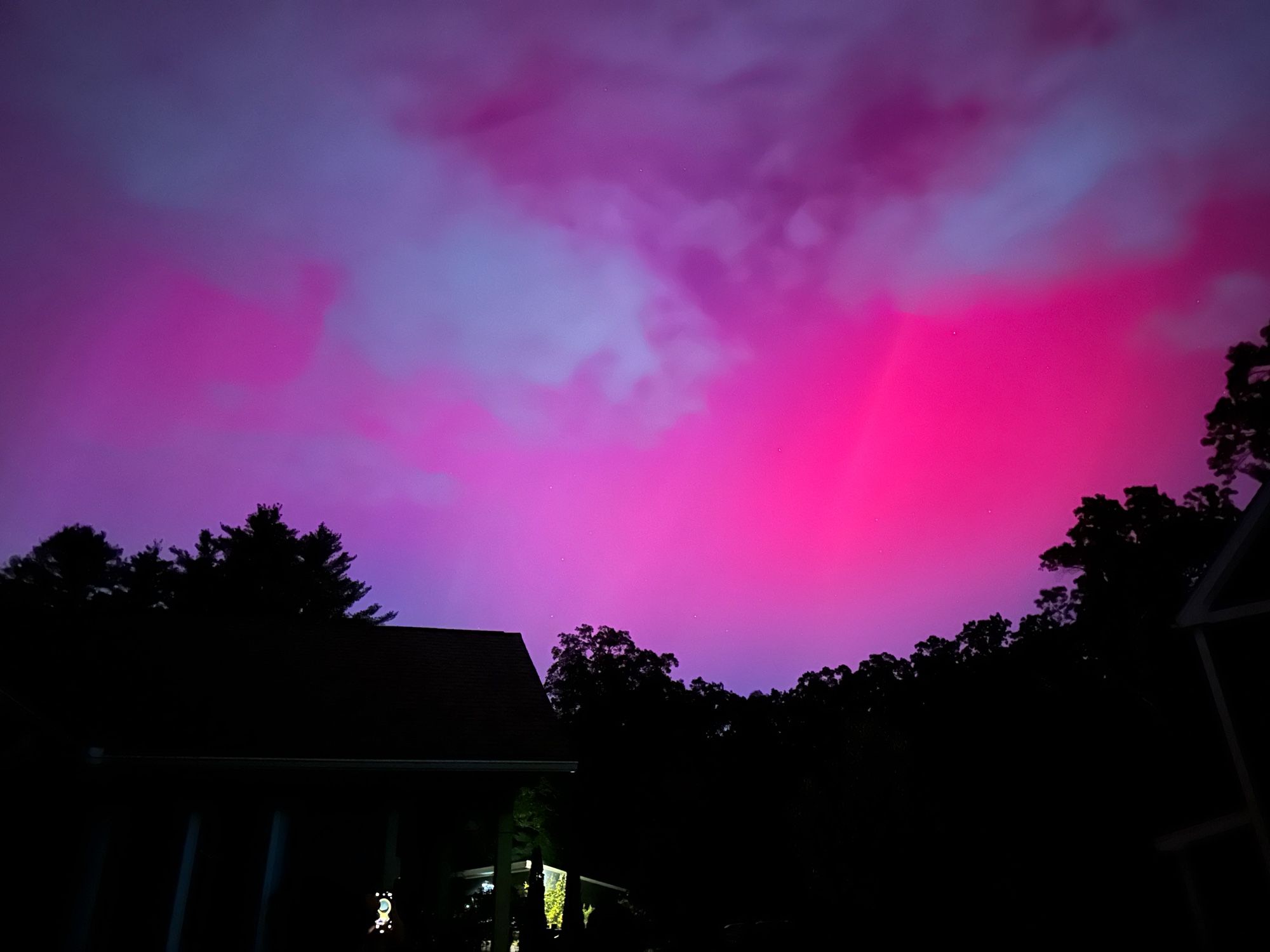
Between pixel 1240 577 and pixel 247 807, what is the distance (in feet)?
50.6

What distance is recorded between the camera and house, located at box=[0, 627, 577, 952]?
1107cm

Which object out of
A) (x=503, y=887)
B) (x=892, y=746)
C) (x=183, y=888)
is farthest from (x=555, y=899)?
(x=183, y=888)

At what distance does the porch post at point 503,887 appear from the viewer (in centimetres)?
1121

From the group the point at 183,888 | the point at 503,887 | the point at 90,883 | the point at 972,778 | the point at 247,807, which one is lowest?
the point at 503,887

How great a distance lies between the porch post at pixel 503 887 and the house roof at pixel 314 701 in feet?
3.28

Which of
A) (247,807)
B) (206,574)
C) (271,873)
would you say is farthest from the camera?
(206,574)

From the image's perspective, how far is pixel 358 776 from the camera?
11867 millimetres

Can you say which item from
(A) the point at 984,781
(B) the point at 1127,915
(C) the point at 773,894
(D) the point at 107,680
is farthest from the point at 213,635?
(A) the point at 984,781

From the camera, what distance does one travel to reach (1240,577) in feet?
34.9

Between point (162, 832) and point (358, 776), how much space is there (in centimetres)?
312

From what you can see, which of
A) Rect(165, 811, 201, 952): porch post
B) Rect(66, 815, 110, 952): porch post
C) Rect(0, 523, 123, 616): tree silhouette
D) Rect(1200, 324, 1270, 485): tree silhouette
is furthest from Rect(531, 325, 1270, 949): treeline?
Rect(0, 523, 123, 616): tree silhouette

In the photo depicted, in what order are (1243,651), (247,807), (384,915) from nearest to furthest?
(1243,651), (384,915), (247,807)

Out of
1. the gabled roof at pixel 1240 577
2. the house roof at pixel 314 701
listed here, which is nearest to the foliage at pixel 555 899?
the house roof at pixel 314 701

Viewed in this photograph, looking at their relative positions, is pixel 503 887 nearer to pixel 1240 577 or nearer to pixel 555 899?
pixel 1240 577
